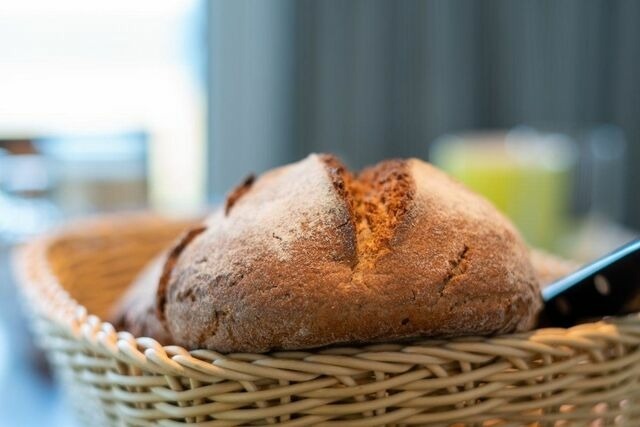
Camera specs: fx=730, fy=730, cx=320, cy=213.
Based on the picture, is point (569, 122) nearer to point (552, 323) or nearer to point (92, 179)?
point (92, 179)

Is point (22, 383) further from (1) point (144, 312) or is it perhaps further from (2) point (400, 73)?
(2) point (400, 73)

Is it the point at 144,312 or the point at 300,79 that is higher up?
the point at 300,79

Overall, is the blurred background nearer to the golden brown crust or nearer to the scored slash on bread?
the golden brown crust

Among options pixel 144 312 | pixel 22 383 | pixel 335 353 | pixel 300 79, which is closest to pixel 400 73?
pixel 300 79

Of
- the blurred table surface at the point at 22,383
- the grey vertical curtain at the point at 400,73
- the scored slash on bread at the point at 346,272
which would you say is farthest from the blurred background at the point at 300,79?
the scored slash on bread at the point at 346,272

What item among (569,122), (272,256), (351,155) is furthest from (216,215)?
(569,122)

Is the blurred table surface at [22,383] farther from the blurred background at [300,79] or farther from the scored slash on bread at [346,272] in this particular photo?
the blurred background at [300,79]
